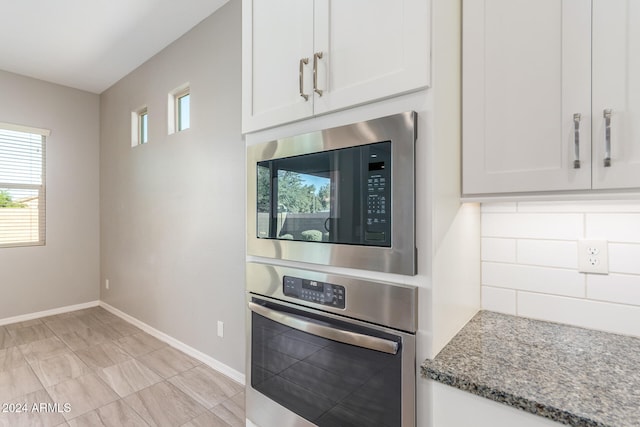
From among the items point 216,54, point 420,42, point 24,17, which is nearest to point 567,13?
point 420,42

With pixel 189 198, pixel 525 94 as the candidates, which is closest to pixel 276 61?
pixel 525 94

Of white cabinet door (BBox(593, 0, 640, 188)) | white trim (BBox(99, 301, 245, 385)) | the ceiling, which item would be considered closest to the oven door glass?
white cabinet door (BBox(593, 0, 640, 188))

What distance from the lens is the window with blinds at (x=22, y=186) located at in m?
3.48

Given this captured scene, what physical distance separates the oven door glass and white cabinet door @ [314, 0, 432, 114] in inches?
29.2

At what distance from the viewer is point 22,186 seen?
357 centimetres

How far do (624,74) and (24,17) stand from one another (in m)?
3.68

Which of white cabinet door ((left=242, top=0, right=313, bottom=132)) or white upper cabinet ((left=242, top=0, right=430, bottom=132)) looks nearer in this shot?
white upper cabinet ((left=242, top=0, right=430, bottom=132))

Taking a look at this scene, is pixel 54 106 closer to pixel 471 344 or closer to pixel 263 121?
pixel 263 121

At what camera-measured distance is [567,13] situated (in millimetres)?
907

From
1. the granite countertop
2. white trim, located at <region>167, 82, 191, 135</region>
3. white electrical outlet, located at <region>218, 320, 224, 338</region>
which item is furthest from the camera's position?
white trim, located at <region>167, 82, 191, 135</region>

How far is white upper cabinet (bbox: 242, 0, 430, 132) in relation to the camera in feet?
2.97

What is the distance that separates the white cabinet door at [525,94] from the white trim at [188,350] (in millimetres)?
2135

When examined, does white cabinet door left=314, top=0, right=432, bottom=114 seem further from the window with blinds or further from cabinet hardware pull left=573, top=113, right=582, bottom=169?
the window with blinds

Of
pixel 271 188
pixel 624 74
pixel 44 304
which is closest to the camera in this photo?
pixel 624 74
